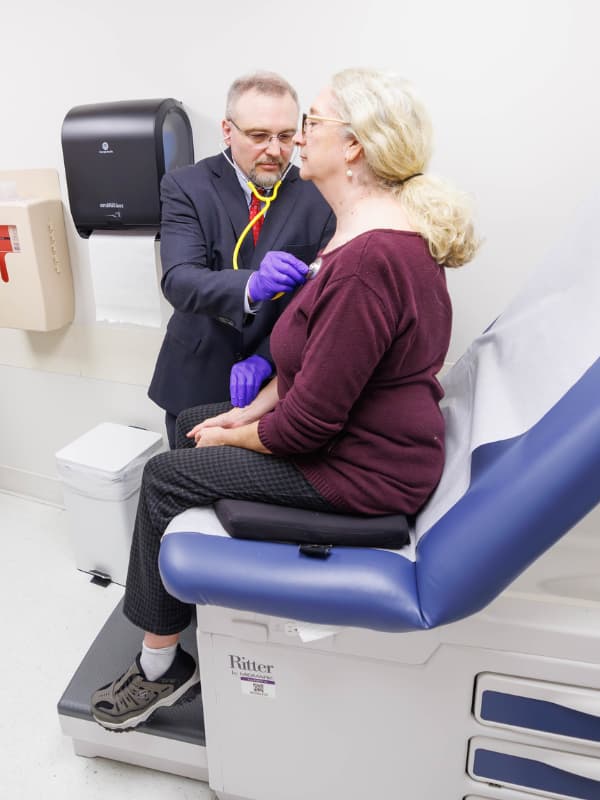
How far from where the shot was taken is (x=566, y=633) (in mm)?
1010

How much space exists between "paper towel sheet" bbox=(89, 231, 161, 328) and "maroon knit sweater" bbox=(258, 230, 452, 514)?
31.9 inches

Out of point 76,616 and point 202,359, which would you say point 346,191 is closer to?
point 202,359

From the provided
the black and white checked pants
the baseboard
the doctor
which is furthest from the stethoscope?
the baseboard

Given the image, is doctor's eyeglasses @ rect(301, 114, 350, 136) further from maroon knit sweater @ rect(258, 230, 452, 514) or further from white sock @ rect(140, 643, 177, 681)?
white sock @ rect(140, 643, 177, 681)

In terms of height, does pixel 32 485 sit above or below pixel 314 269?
below

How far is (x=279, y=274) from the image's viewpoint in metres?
1.30

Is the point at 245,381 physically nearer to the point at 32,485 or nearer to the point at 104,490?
the point at 104,490

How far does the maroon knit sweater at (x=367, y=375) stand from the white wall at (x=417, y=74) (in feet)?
1.18

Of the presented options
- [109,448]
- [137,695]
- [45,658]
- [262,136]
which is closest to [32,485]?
[109,448]

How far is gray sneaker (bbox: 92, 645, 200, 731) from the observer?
1337 mm

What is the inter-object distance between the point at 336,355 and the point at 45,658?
4.61 feet

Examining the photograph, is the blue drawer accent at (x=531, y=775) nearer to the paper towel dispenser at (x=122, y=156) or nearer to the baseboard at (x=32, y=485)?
the paper towel dispenser at (x=122, y=156)

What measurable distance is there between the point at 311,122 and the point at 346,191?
15cm

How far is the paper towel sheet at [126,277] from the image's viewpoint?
1.84 m
